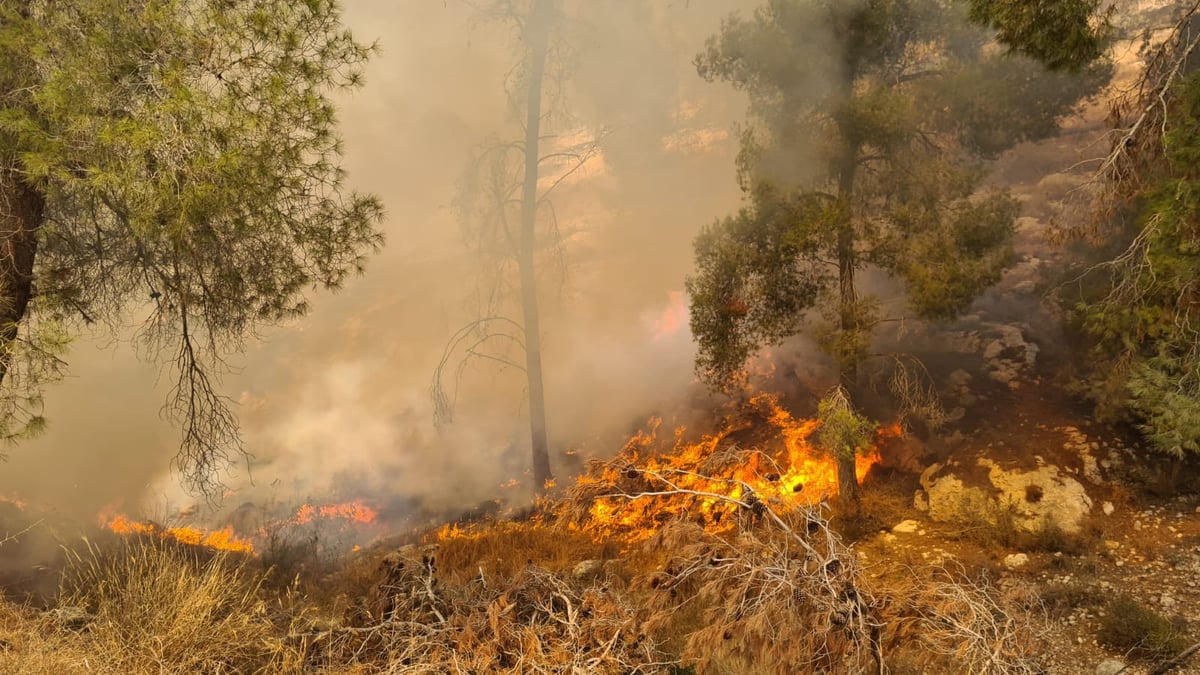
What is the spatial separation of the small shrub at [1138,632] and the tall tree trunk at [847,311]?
9.88 ft

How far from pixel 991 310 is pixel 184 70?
43.7ft

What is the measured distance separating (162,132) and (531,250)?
24.5 feet

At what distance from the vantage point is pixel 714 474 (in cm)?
469

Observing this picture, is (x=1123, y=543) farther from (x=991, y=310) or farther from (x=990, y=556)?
(x=991, y=310)

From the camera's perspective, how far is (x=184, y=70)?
16.8ft

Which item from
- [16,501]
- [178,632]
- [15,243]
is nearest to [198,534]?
[16,501]

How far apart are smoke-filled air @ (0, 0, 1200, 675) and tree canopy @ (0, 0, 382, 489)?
4 centimetres

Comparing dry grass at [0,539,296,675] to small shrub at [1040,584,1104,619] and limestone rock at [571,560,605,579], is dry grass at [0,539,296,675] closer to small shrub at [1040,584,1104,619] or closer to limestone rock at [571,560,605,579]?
limestone rock at [571,560,605,579]

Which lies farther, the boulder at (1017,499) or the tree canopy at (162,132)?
the boulder at (1017,499)

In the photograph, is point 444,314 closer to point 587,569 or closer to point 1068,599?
point 587,569

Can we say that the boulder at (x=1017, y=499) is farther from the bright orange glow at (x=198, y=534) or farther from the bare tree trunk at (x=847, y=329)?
the bright orange glow at (x=198, y=534)

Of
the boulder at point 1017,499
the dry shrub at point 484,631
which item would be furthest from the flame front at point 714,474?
the boulder at point 1017,499

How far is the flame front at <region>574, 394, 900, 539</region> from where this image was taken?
13.7 feet

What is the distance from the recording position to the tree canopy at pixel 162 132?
4.89m
